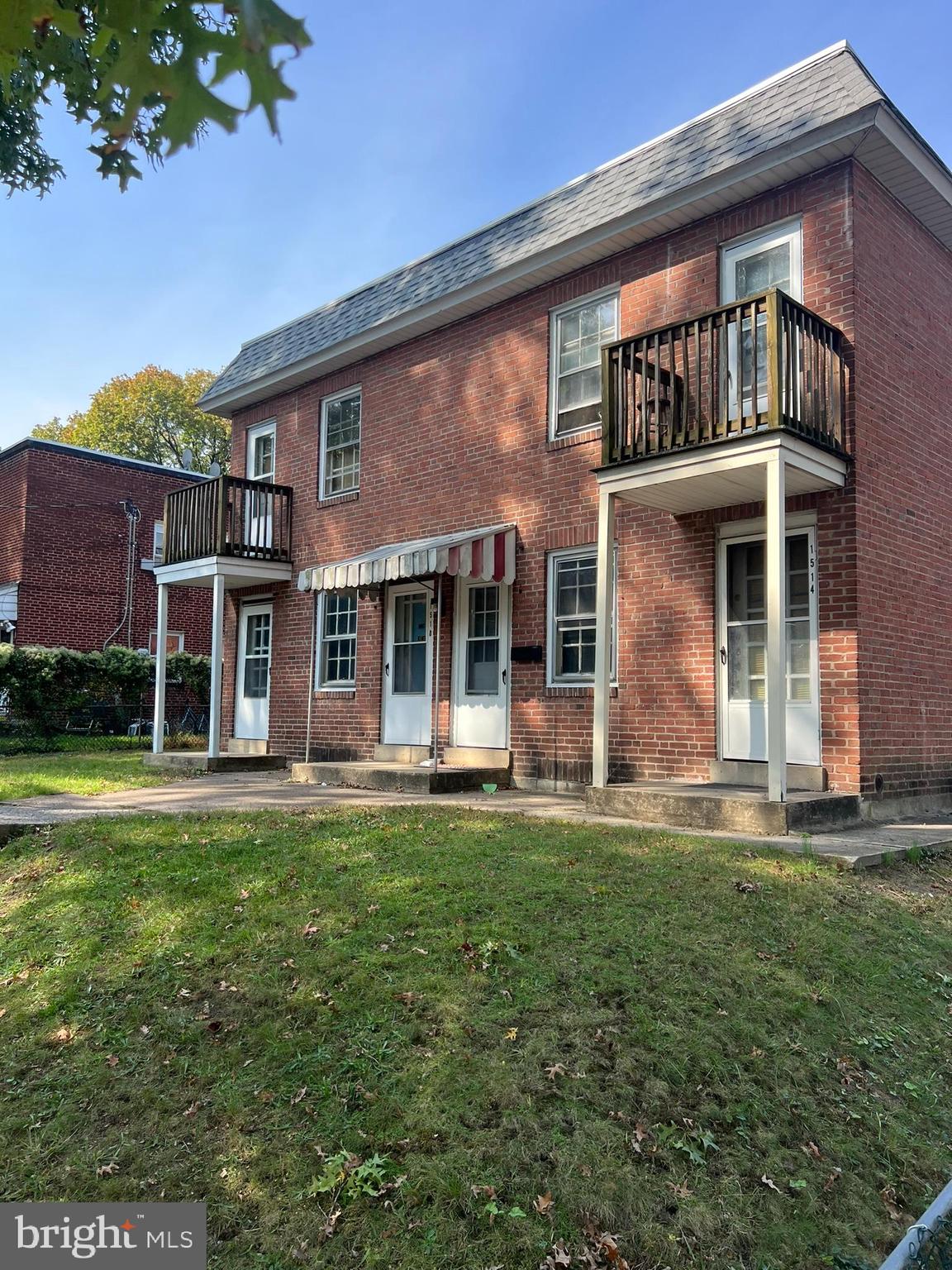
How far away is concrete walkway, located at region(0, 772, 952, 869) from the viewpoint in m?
6.55

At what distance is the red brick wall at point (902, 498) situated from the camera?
27.9 ft

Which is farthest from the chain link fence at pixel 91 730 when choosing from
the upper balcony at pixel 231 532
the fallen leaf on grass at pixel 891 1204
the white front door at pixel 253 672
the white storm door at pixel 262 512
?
the fallen leaf on grass at pixel 891 1204

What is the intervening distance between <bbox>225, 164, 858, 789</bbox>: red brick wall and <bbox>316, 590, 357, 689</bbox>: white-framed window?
0.29 m

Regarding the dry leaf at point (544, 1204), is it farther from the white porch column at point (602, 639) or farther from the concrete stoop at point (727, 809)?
the white porch column at point (602, 639)

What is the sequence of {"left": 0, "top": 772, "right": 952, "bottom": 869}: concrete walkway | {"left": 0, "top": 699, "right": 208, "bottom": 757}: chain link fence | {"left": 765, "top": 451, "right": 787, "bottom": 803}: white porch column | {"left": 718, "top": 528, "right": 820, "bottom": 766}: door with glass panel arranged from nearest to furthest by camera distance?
{"left": 0, "top": 772, "right": 952, "bottom": 869}: concrete walkway → {"left": 765, "top": 451, "right": 787, "bottom": 803}: white porch column → {"left": 718, "top": 528, "right": 820, "bottom": 766}: door with glass panel → {"left": 0, "top": 699, "right": 208, "bottom": 757}: chain link fence

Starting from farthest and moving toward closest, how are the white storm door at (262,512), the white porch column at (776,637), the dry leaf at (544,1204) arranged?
the white storm door at (262,512), the white porch column at (776,637), the dry leaf at (544,1204)

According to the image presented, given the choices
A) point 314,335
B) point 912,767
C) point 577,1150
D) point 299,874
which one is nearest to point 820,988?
point 577,1150

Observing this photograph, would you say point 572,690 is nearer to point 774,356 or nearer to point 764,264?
point 774,356

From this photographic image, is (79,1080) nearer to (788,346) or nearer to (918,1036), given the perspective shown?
(918,1036)

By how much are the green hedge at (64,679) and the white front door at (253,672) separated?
459cm

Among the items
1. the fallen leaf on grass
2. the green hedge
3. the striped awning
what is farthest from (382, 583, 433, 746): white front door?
the fallen leaf on grass

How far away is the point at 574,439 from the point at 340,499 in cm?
463

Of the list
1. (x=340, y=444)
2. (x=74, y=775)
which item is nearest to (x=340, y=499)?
(x=340, y=444)

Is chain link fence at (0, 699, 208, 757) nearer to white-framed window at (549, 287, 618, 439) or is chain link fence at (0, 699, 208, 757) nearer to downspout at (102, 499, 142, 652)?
downspout at (102, 499, 142, 652)
